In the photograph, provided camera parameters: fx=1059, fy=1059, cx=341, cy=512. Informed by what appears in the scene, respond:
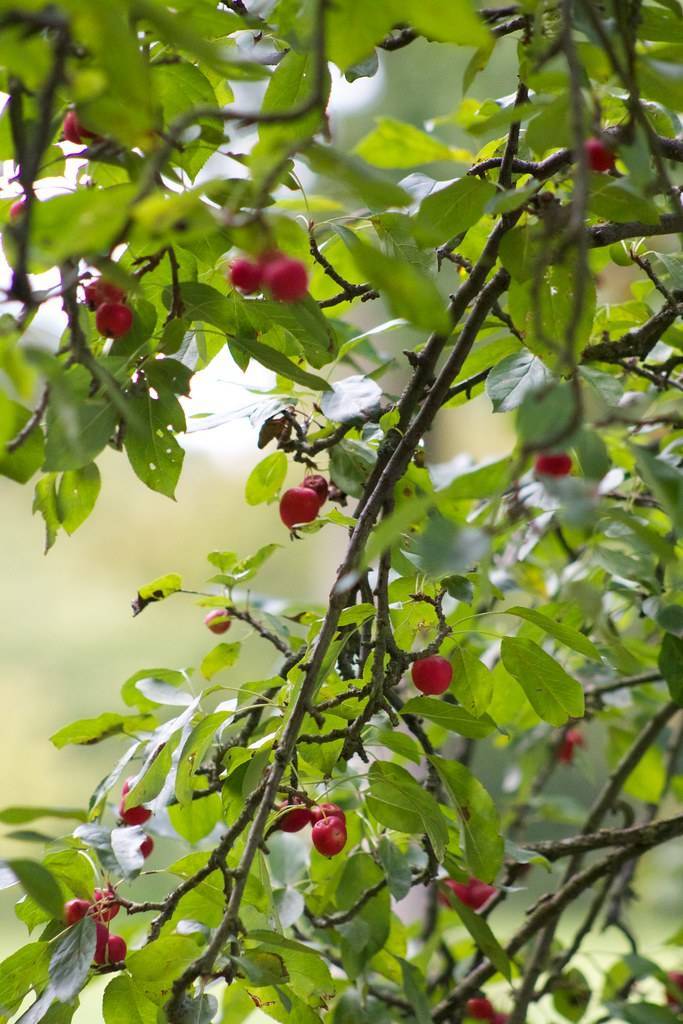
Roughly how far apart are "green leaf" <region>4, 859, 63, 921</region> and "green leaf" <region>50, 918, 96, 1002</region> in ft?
0.35

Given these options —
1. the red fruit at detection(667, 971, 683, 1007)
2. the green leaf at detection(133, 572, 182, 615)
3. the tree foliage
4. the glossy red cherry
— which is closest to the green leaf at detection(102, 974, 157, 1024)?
the tree foliage

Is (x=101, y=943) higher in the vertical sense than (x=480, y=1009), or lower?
higher

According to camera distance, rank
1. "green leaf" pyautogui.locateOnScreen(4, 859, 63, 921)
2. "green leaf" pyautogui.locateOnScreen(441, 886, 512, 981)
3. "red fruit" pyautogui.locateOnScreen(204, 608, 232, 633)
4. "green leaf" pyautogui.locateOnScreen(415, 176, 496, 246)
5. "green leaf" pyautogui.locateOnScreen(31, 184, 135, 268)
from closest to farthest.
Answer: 1. "green leaf" pyautogui.locateOnScreen(31, 184, 135, 268)
2. "green leaf" pyautogui.locateOnScreen(4, 859, 63, 921)
3. "green leaf" pyautogui.locateOnScreen(415, 176, 496, 246)
4. "green leaf" pyautogui.locateOnScreen(441, 886, 512, 981)
5. "red fruit" pyautogui.locateOnScreen(204, 608, 232, 633)

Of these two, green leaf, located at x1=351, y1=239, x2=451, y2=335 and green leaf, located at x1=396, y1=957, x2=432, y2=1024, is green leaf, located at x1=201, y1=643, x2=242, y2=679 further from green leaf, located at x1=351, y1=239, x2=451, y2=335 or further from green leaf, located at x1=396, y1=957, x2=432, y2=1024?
green leaf, located at x1=351, y1=239, x2=451, y2=335

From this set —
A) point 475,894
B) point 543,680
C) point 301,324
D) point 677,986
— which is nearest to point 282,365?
point 301,324

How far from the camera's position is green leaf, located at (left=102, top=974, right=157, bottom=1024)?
1.71ft

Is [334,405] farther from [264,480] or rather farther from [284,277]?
[284,277]

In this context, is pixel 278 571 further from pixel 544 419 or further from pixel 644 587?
pixel 544 419

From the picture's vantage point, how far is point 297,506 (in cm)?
63

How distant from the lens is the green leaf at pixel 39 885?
0.41 meters

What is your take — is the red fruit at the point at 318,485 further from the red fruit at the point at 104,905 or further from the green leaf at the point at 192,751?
the red fruit at the point at 104,905

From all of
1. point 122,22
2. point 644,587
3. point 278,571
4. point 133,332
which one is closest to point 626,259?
point 644,587

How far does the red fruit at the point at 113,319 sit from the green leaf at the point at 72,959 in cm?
29

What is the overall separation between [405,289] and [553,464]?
4.5 inches
